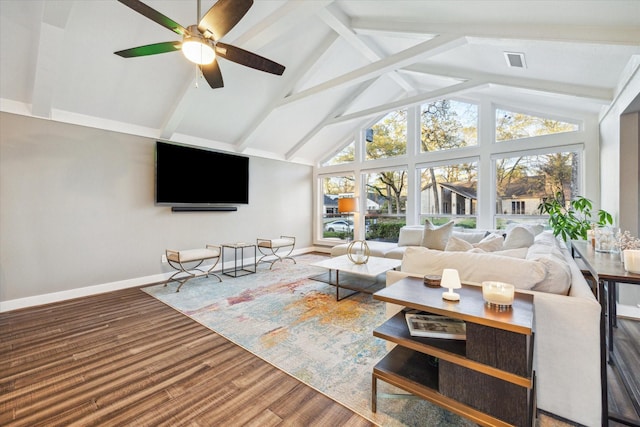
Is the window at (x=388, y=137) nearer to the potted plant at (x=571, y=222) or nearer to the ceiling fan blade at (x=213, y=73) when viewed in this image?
the potted plant at (x=571, y=222)

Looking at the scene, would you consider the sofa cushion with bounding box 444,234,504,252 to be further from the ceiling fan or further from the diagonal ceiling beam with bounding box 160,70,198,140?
the diagonal ceiling beam with bounding box 160,70,198,140

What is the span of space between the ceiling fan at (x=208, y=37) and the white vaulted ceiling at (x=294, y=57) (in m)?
0.34

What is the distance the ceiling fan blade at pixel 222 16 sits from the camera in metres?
1.80

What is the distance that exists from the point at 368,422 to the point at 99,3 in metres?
4.27

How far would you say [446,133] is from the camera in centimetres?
540

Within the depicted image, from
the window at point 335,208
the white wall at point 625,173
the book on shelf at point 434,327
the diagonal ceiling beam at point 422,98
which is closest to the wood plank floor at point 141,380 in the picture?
the book on shelf at point 434,327

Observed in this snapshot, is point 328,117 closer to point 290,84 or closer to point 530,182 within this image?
point 290,84

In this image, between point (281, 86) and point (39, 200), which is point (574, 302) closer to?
point (281, 86)

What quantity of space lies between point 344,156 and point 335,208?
1384 millimetres

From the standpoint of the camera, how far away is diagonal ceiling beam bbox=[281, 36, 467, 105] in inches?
115

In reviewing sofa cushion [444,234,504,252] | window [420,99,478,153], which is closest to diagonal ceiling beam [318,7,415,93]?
window [420,99,478,153]

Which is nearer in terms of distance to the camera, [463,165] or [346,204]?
[463,165]

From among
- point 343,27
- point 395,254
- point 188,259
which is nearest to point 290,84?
point 343,27

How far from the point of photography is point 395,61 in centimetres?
339
